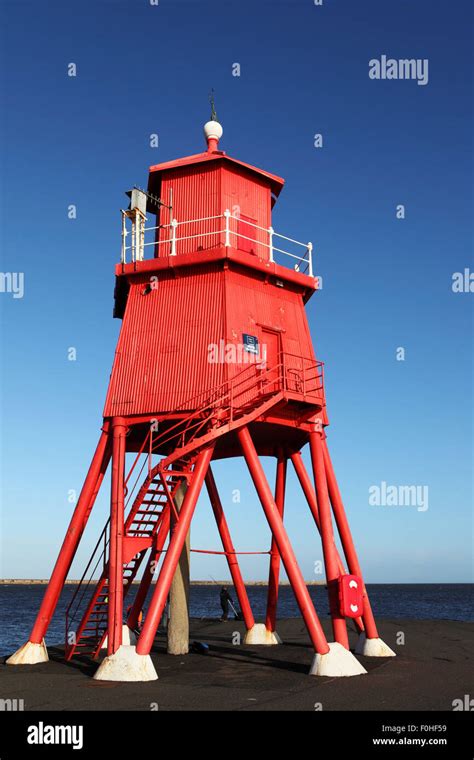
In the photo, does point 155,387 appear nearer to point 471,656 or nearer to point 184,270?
point 184,270

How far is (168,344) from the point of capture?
2164 cm

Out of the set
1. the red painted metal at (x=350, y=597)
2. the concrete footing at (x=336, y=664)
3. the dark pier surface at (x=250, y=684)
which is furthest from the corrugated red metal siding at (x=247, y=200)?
the dark pier surface at (x=250, y=684)

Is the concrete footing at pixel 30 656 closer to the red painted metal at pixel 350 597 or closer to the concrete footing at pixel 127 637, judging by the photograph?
the concrete footing at pixel 127 637

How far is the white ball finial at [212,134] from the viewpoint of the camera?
24766 millimetres

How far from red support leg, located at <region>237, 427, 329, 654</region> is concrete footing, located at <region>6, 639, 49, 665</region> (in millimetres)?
8148

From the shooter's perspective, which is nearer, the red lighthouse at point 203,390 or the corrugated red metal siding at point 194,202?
the red lighthouse at point 203,390

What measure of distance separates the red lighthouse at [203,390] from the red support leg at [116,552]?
0.04 metres

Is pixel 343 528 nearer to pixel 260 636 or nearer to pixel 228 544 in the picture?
pixel 228 544

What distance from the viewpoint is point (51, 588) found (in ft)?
69.8

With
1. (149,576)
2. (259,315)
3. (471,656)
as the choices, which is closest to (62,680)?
(149,576)

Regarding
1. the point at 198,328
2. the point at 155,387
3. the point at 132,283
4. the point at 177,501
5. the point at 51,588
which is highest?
the point at 132,283

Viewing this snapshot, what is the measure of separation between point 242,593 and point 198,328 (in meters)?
10.6

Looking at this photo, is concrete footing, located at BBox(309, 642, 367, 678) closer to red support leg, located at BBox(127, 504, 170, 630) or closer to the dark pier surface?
the dark pier surface

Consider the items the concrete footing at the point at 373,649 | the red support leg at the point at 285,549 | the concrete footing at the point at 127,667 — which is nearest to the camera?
the concrete footing at the point at 127,667
